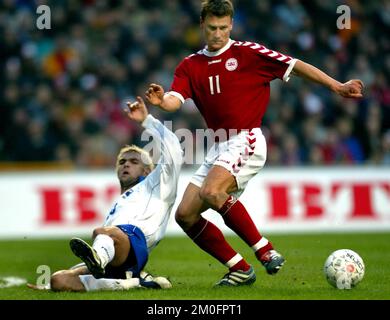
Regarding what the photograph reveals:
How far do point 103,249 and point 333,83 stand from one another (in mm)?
2410

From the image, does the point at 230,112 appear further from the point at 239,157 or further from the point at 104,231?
the point at 104,231

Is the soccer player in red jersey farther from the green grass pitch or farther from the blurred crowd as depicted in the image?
the blurred crowd

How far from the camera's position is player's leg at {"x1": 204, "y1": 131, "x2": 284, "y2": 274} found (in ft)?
24.4

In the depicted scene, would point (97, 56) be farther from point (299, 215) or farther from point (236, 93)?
point (236, 93)

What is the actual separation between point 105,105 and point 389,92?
552 centimetres

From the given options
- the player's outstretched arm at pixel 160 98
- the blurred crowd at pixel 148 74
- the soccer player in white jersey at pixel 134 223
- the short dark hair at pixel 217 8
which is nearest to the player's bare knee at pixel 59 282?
the soccer player in white jersey at pixel 134 223

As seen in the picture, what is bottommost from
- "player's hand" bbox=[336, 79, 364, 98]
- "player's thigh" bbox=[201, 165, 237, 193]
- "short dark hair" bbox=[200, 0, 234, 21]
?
"player's thigh" bbox=[201, 165, 237, 193]

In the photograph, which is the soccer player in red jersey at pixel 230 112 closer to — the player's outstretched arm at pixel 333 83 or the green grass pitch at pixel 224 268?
the player's outstretched arm at pixel 333 83

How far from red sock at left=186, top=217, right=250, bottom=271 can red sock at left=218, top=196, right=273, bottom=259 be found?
0.17m

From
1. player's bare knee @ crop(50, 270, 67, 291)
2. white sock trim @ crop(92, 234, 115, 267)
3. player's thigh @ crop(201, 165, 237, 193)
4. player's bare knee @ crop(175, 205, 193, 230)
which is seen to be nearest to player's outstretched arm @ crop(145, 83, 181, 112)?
player's thigh @ crop(201, 165, 237, 193)

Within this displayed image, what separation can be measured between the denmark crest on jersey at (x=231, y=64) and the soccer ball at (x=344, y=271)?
6.17 ft

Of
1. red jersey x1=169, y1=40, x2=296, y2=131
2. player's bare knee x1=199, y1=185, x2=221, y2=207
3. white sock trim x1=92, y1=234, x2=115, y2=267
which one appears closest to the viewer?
white sock trim x1=92, y1=234, x2=115, y2=267

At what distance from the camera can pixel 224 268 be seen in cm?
939

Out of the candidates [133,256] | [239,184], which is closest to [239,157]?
[239,184]
